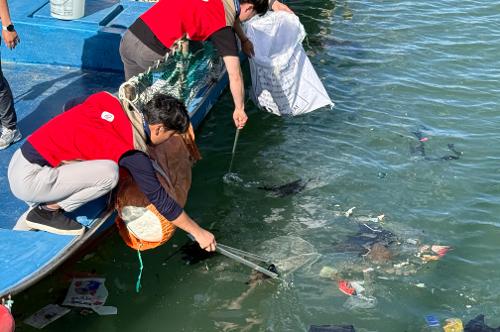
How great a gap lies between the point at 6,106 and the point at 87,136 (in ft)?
5.23

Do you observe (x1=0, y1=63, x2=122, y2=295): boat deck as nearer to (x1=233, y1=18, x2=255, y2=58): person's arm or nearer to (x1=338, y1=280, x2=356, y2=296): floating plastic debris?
(x1=233, y1=18, x2=255, y2=58): person's arm

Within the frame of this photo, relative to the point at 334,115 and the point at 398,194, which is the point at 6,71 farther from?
the point at 398,194

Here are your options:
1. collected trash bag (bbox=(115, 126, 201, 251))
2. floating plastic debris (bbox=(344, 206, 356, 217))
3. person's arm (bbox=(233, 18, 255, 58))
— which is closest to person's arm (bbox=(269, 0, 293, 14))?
person's arm (bbox=(233, 18, 255, 58))

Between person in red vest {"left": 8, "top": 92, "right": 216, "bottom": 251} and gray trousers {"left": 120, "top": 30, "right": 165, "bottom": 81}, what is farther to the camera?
gray trousers {"left": 120, "top": 30, "right": 165, "bottom": 81}

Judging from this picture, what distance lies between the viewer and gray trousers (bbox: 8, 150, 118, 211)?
3.93 m

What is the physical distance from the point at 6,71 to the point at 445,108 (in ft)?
17.5

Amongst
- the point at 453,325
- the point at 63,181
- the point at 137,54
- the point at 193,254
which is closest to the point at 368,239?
the point at 453,325

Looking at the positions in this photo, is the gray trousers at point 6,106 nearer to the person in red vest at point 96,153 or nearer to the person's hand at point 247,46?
the person in red vest at point 96,153

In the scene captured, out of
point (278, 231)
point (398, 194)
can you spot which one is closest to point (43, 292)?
point (278, 231)

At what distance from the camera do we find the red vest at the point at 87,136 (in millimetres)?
3904

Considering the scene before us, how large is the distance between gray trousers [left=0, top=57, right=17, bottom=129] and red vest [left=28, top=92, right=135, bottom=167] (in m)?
1.29

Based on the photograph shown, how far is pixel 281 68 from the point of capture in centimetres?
697

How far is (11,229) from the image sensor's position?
4.39 meters

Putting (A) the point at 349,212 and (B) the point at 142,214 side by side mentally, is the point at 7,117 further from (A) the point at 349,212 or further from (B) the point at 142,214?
(A) the point at 349,212
